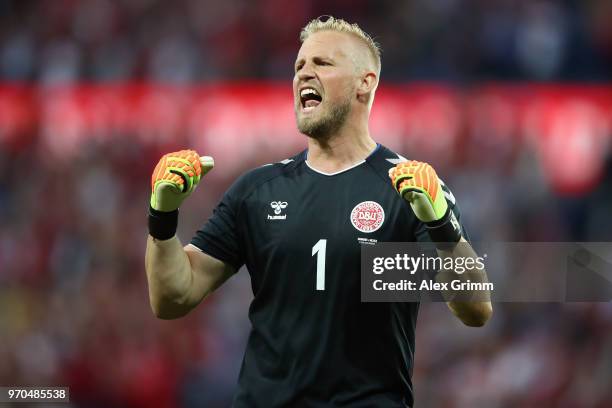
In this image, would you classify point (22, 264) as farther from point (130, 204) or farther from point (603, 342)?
point (603, 342)

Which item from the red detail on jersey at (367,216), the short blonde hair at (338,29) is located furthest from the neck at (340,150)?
the short blonde hair at (338,29)

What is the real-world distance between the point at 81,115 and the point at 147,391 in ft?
11.0

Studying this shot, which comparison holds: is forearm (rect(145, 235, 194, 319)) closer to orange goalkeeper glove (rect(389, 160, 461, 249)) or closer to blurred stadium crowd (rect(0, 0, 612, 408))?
orange goalkeeper glove (rect(389, 160, 461, 249))

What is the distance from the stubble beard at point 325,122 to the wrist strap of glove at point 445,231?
680 mm

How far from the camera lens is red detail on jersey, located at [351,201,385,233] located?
3.71m

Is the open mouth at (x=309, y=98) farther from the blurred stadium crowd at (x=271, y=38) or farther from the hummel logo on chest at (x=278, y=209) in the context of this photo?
the blurred stadium crowd at (x=271, y=38)

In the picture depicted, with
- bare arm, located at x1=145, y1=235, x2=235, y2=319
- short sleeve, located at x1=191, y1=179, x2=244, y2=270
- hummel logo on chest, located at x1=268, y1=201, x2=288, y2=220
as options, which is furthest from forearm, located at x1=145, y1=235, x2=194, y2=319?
hummel logo on chest, located at x1=268, y1=201, x2=288, y2=220

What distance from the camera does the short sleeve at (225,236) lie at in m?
3.88

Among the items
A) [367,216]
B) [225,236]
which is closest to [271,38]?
[225,236]

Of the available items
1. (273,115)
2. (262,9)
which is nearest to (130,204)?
(273,115)

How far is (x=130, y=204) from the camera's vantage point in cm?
971

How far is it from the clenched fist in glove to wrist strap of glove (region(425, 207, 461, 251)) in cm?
89

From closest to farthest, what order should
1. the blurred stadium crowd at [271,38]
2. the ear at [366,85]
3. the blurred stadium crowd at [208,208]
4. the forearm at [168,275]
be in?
the forearm at [168,275]
the ear at [366,85]
the blurred stadium crowd at [208,208]
the blurred stadium crowd at [271,38]

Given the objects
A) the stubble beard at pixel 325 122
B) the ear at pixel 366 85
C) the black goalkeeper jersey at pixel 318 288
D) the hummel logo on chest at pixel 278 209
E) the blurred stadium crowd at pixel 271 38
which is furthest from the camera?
the blurred stadium crowd at pixel 271 38
